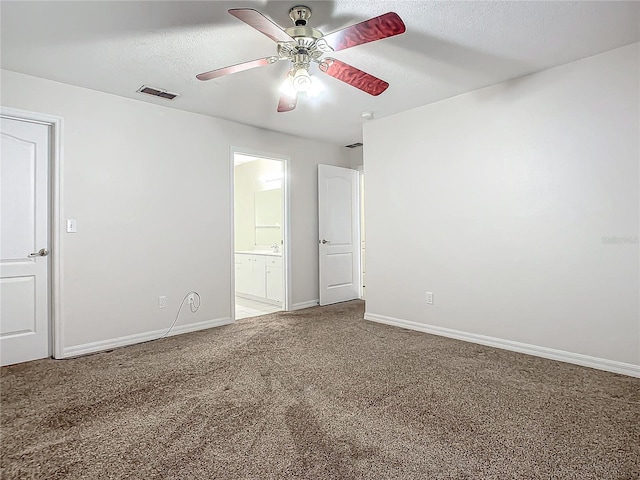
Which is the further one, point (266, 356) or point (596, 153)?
point (266, 356)

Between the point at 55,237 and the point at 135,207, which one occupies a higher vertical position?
the point at 135,207

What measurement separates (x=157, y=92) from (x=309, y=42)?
1.88 m

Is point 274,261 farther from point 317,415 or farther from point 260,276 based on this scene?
point 317,415

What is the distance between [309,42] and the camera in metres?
2.28

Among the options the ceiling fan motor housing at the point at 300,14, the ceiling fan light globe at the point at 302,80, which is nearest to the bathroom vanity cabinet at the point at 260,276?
the ceiling fan light globe at the point at 302,80

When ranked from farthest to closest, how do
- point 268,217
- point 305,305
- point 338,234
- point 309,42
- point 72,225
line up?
point 268,217 → point 338,234 → point 305,305 → point 72,225 → point 309,42

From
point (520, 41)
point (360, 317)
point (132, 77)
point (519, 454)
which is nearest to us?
point (519, 454)

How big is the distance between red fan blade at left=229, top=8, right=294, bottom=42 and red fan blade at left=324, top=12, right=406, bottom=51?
0.87 feet

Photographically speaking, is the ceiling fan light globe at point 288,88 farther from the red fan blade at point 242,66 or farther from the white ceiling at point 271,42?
the white ceiling at point 271,42

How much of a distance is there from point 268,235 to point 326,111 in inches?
114

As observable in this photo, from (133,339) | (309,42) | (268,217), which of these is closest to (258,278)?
(268,217)

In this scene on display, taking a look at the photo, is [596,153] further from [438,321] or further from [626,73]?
[438,321]

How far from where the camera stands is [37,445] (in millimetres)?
1876

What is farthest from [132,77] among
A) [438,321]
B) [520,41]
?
[438,321]
